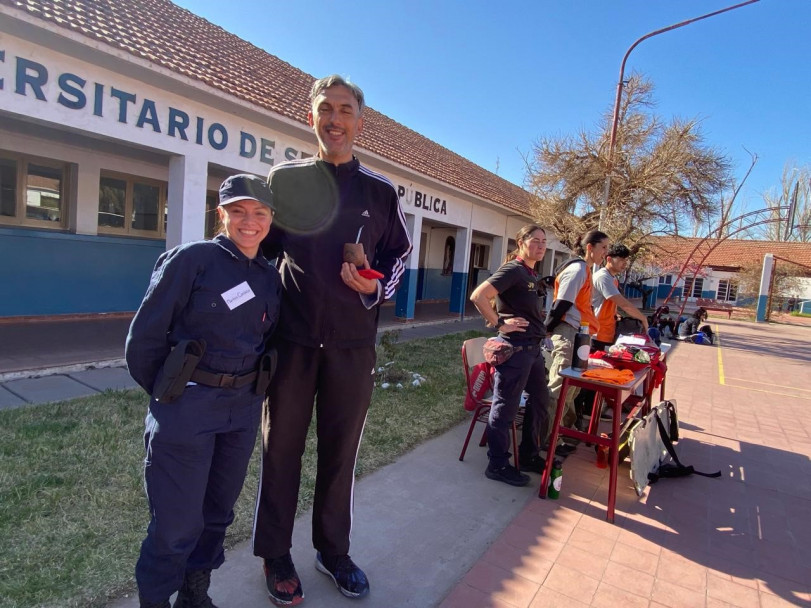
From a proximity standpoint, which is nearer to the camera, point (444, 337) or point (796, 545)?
point (796, 545)

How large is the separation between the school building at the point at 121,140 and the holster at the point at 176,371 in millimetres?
5217

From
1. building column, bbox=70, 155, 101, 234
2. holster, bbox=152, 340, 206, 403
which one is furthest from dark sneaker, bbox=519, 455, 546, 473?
building column, bbox=70, 155, 101, 234

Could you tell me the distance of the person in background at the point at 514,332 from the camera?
11.7ft

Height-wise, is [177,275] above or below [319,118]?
below

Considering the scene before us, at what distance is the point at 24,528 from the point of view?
257 centimetres

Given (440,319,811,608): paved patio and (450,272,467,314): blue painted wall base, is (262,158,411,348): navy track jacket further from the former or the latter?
(450,272,467,314): blue painted wall base

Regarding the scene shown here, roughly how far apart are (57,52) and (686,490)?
760 cm

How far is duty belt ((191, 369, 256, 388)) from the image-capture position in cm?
179

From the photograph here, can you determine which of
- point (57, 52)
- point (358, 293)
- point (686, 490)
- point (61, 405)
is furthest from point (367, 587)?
point (57, 52)

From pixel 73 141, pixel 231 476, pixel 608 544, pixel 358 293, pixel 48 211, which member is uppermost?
pixel 73 141

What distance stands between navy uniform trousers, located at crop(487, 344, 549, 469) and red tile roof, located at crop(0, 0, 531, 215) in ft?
18.4

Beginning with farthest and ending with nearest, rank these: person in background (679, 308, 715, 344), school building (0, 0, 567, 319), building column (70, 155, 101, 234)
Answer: person in background (679, 308, 715, 344) < building column (70, 155, 101, 234) < school building (0, 0, 567, 319)

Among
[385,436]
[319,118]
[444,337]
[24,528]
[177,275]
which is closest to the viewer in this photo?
[177,275]

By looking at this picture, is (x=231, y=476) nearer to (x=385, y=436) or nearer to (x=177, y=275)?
(x=177, y=275)
